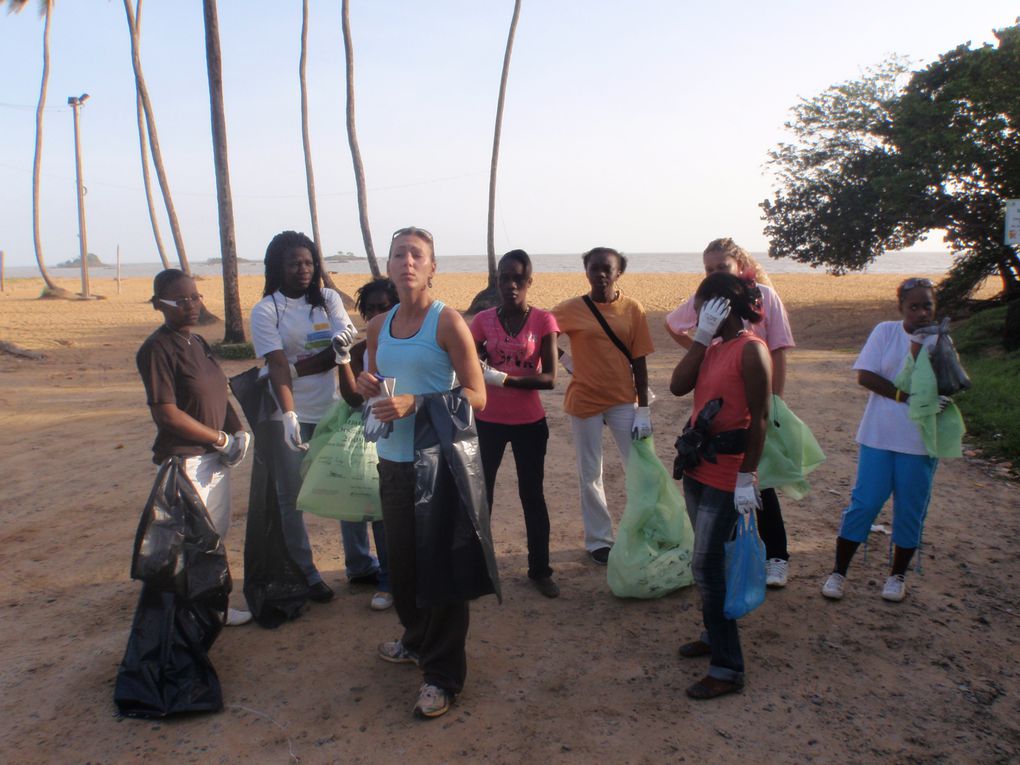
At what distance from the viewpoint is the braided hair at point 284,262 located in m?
3.83

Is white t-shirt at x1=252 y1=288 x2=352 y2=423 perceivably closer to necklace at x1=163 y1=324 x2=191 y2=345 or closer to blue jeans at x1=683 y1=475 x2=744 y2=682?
necklace at x1=163 y1=324 x2=191 y2=345

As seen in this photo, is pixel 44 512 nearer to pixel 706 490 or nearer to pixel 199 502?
pixel 199 502

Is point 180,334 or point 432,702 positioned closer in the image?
point 432,702

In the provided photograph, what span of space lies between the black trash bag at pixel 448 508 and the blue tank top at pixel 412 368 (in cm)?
6

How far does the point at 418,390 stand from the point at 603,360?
1.67 meters

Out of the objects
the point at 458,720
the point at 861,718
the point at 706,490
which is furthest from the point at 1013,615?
the point at 458,720

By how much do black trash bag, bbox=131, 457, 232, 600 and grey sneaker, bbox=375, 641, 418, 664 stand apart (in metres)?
0.76

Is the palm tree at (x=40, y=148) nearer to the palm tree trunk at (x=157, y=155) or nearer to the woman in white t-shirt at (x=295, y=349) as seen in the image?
the palm tree trunk at (x=157, y=155)

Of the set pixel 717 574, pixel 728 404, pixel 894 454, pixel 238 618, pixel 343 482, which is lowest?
pixel 238 618

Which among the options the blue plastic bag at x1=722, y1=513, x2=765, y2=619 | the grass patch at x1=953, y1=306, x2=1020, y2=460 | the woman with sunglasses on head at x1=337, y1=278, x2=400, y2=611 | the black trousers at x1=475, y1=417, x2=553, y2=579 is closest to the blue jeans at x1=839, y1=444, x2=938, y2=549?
the blue plastic bag at x1=722, y1=513, x2=765, y2=619

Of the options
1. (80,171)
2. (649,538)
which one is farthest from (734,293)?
(80,171)

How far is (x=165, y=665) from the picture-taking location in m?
3.14

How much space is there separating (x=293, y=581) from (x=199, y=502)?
0.82m

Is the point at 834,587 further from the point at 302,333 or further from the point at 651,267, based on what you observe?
the point at 651,267
